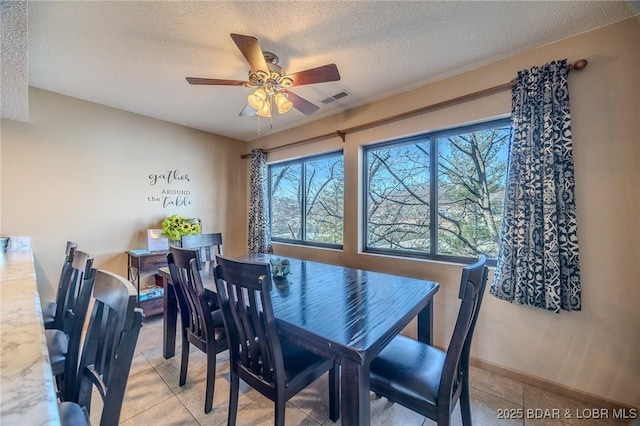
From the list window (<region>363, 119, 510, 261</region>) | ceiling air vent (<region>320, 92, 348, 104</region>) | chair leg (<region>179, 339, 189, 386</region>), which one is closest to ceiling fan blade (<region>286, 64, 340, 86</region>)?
ceiling air vent (<region>320, 92, 348, 104</region>)

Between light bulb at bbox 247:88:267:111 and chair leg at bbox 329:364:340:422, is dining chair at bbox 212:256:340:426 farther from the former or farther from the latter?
light bulb at bbox 247:88:267:111

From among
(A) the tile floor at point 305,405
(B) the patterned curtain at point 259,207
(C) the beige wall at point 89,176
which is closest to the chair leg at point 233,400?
(A) the tile floor at point 305,405

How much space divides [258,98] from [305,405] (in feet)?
7.17

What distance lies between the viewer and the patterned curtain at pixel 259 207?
3789mm

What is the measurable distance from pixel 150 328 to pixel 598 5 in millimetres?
4620

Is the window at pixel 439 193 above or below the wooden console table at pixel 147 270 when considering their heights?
above

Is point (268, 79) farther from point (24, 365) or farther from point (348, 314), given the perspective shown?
point (24, 365)

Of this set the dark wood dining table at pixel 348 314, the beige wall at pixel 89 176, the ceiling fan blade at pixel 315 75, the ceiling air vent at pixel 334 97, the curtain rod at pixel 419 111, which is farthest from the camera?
the ceiling air vent at pixel 334 97

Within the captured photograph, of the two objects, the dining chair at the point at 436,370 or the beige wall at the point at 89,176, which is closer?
the dining chair at the point at 436,370

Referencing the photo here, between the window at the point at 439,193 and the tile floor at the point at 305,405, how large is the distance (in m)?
1.03

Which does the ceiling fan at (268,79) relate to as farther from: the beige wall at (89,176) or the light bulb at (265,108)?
the beige wall at (89,176)

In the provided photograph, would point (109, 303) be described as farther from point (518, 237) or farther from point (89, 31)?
point (518, 237)

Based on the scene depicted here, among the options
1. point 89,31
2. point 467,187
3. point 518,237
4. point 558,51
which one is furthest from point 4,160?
point 558,51

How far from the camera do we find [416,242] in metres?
2.64
